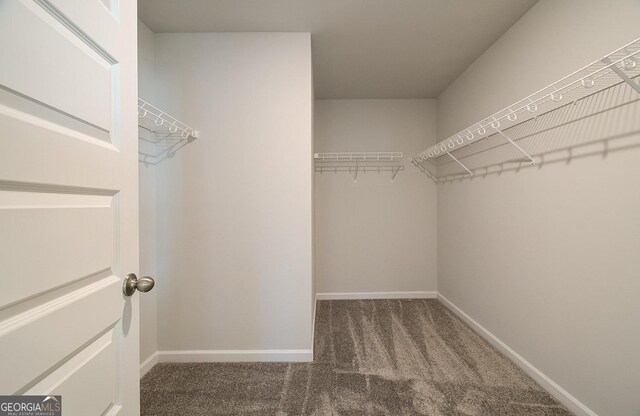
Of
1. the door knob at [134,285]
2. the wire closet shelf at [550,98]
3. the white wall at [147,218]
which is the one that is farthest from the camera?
the white wall at [147,218]

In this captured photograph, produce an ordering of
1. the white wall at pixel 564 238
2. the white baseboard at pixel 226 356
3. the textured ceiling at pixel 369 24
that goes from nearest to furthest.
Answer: the white wall at pixel 564 238 → the textured ceiling at pixel 369 24 → the white baseboard at pixel 226 356

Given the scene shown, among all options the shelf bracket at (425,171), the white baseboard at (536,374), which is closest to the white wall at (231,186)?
the white baseboard at (536,374)

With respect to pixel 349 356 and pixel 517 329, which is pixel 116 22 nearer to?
pixel 349 356

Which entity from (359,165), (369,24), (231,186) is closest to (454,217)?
(359,165)

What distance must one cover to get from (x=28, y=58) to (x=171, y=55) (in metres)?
1.84

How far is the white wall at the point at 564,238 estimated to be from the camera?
1.23 meters

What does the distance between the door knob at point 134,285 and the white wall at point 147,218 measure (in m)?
1.25

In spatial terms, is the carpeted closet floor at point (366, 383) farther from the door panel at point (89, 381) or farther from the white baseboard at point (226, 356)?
the door panel at point (89, 381)

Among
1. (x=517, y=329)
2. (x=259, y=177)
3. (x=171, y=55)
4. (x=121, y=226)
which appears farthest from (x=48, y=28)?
(x=517, y=329)

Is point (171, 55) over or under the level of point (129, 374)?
over

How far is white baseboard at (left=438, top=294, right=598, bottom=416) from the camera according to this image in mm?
1441

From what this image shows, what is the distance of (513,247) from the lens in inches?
75.9

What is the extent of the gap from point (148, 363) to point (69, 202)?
184cm

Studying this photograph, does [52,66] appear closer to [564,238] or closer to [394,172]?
[564,238]
